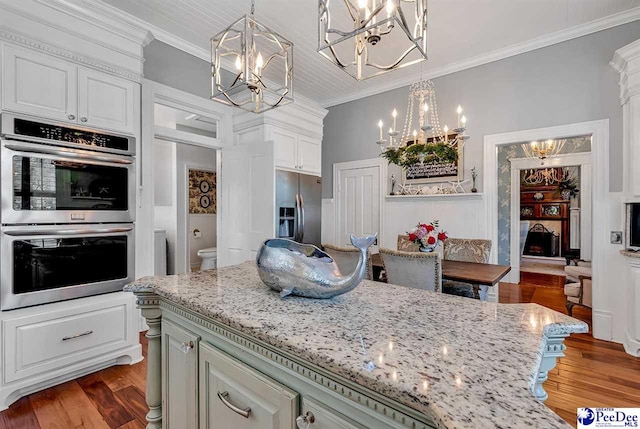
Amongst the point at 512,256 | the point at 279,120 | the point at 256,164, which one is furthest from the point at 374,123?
the point at 512,256

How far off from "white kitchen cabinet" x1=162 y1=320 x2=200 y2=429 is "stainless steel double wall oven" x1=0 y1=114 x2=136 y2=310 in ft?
4.67

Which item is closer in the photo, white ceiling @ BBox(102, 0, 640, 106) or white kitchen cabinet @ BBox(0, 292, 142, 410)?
white kitchen cabinet @ BBox(0, 292, 142, 410)

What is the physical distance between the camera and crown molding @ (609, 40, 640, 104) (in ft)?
8.38

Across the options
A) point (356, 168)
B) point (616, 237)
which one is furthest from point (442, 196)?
point (616, 237)

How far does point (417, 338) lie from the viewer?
78 cm

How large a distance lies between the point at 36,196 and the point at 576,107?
490 cm

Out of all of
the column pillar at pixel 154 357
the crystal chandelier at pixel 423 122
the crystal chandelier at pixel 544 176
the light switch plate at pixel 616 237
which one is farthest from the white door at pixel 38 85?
the crystal chandelier at pixel 544 176

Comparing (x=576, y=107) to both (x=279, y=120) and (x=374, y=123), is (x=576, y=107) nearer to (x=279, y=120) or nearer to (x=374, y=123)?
(x=374, y=123)

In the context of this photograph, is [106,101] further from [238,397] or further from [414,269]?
[414,269]

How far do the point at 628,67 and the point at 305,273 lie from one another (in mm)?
3605

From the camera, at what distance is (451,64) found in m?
3.74

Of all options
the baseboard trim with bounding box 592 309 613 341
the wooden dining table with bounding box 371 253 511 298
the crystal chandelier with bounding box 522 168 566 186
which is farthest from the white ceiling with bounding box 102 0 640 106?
the crystal chandelier with bounding box 522 168 566 186

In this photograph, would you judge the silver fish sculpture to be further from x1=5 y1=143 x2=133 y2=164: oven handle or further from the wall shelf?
the wall shelf

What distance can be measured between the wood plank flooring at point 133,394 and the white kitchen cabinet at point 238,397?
1.20 m
